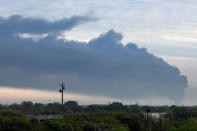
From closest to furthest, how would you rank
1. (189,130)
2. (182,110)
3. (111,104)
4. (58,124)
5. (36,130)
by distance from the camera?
1. (189,130)
2. (36,130)
3. (58,124)
4. (182,110)
5. (111,104)

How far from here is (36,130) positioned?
74.4 metres

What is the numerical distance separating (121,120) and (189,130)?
39517 millimetres

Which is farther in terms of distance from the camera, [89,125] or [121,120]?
[121,120]

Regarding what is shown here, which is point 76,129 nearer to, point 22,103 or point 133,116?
point 133,116

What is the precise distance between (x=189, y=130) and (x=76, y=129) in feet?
80.4

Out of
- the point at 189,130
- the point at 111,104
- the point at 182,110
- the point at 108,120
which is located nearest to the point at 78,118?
the point at 108,120

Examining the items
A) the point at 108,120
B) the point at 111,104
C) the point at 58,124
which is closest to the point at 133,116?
the point at 108,120

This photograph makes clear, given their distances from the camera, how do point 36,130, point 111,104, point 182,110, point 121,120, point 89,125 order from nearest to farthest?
point 36,130
point 89,125
point 121,120
point 182,110
point 111,104

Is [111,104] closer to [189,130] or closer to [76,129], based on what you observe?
[76,129]

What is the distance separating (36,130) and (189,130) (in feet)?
81.2

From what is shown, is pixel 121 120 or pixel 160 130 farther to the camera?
pixel 121 120

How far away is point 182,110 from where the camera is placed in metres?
134

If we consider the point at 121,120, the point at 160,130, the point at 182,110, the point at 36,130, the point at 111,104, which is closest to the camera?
the point at 36,130

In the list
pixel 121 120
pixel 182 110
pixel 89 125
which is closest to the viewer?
pixel 89 125
